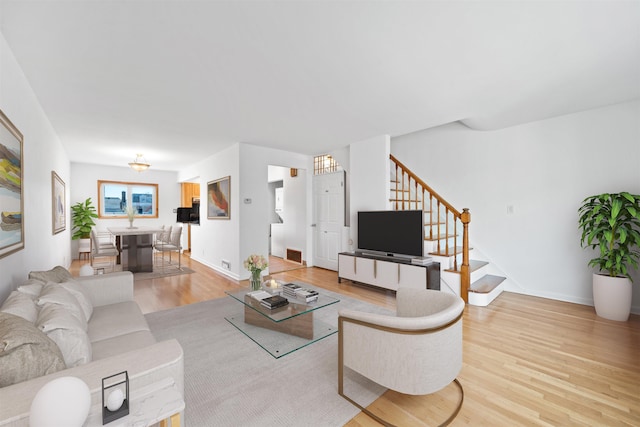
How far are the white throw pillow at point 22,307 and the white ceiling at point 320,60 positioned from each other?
1.80 meters

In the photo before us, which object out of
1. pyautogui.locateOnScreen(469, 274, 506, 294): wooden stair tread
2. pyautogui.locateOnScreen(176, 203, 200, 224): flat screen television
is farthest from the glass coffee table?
pyautogui.locateOnScreen(176, 203, 200, 224): flat screen television

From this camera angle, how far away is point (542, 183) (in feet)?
12.9

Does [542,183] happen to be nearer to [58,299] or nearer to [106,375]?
[106,375]

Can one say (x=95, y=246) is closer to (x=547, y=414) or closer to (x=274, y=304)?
(x=274, y=304)

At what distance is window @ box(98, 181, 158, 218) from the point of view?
7516 millimetres

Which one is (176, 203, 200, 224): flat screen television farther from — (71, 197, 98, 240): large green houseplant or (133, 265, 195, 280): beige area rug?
(71, 197, 98, 240): large green houseplant

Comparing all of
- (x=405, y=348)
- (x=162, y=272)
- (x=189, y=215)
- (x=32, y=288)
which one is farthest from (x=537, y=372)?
(x=189, y=215)

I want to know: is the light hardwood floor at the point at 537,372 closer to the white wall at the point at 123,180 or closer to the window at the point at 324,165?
the window at the point at 324,165

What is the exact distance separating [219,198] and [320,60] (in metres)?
4.09

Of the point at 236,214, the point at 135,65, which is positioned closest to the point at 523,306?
the point at 236,214

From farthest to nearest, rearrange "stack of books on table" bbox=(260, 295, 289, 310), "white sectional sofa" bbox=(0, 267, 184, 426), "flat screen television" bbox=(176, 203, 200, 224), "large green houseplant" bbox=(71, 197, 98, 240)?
"flat screen television" bbox=(176, 203, 200, 224), "large green houseplant" bbox=(71, 197, 98, 240), "stack of books on table" bbox=(260, 295, 289, 310), "white sectional sofa" bbox=(0, 267, 184, 426)

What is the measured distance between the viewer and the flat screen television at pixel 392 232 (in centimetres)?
389

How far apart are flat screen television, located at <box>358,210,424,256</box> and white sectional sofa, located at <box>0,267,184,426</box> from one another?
3273 mm

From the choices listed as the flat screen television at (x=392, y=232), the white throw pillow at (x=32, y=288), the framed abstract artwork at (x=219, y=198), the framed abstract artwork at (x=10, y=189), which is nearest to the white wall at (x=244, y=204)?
the framed abstract artwork at (x=219, y=198)
